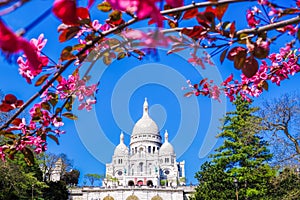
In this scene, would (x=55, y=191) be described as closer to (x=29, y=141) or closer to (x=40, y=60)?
(x=29, y=141)

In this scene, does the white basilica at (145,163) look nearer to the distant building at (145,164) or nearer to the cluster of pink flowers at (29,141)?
the distant building at (145,164)

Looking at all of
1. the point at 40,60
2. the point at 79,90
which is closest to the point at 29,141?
the point at 79,90

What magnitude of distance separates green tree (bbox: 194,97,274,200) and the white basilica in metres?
26.8

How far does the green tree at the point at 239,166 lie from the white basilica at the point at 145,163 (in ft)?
88.1

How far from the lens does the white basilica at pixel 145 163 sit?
144 ft

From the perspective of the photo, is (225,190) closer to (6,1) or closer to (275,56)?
(275,56)

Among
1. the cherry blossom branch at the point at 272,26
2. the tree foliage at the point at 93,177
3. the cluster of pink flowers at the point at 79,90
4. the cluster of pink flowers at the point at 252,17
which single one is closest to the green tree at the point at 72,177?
the tree foliage at the point at 93,177

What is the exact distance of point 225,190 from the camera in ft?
50.0

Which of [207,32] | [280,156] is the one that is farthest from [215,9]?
[280,156]

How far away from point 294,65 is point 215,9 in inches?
49.3

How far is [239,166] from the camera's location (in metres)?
15.6

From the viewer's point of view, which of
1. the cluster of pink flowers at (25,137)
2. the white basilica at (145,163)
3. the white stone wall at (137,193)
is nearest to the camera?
the cluster of pink flowers at (25,137)

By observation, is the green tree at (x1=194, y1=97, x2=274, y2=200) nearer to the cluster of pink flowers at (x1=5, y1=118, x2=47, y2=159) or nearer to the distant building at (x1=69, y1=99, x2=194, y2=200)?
the cluster of pink flowers at (x1=5, y1=118, x2=47, y2=159)

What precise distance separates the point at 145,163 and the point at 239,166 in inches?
1204
